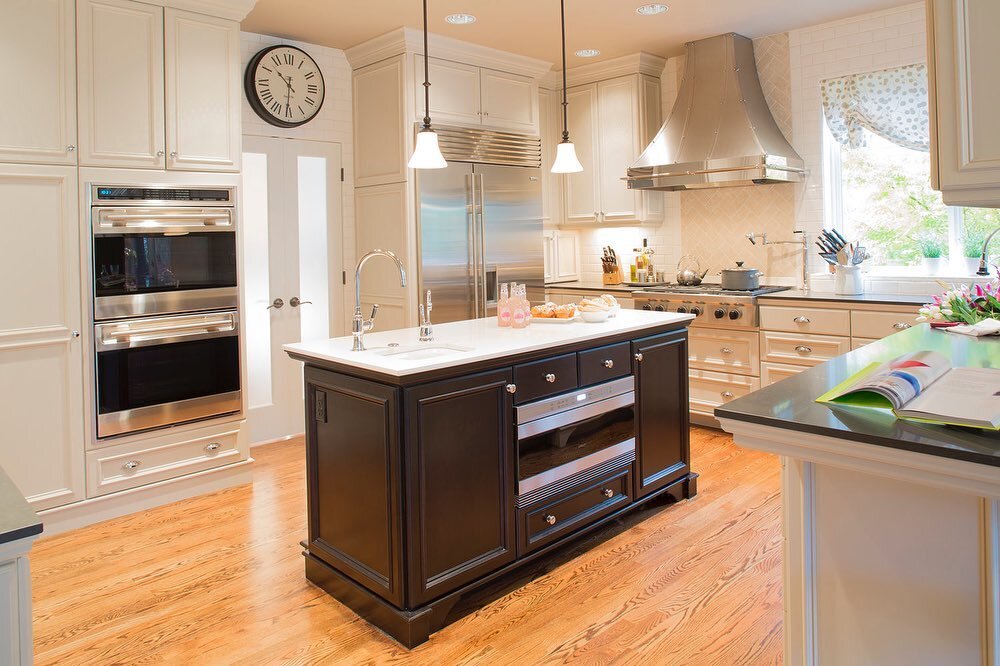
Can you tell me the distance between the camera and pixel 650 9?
14.5 ft

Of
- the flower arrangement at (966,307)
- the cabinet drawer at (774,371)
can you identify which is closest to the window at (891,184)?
the cabinet drawer at (774,371)

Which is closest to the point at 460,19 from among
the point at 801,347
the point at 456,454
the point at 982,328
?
the point at 801,347

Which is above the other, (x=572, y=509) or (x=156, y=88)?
(x=156, y=88)

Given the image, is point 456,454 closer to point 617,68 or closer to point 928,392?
point 928,392

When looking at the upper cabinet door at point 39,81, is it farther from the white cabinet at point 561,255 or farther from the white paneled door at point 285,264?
the white cabinet at point 561,255

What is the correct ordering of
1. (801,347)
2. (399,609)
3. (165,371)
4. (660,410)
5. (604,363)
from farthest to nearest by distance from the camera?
(801,347) < (165,371) < (660,410) < (604,363) < (399,609)

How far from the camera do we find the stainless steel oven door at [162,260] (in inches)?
139

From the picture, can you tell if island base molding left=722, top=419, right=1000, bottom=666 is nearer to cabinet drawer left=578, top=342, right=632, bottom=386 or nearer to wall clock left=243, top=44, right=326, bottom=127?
cabinet drawer left=578, top=342, right=632, bottom=386

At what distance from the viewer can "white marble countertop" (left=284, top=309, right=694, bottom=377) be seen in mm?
2492

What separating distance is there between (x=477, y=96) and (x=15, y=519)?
14.9ft

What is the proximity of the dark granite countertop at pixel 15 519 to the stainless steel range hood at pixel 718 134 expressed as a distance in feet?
14.4

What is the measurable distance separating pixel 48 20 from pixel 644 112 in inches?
153

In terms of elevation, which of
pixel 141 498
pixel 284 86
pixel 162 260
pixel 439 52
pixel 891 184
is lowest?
pixel 141 498

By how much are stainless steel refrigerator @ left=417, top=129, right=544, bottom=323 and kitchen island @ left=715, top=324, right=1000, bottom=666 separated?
11.4 ft
